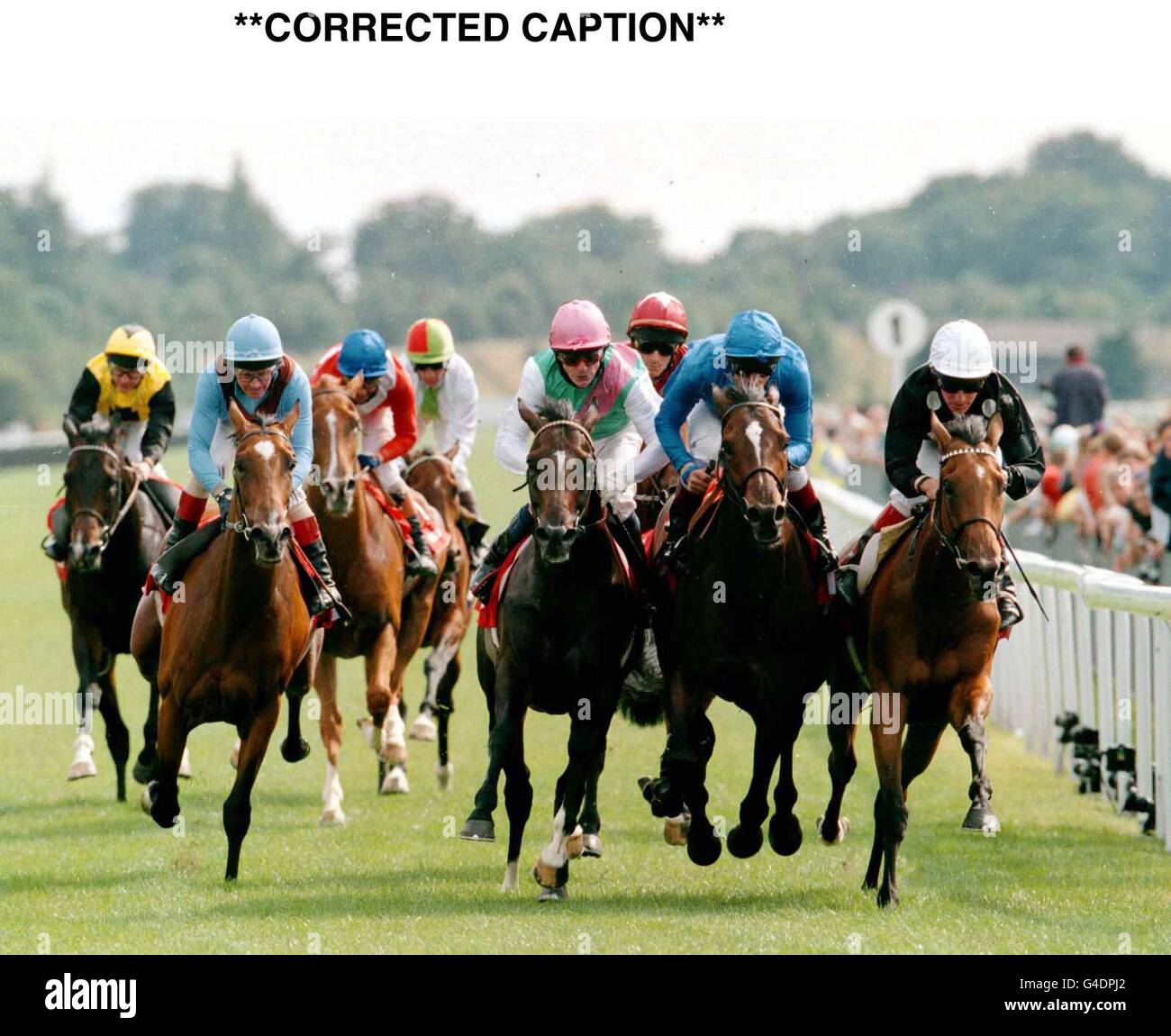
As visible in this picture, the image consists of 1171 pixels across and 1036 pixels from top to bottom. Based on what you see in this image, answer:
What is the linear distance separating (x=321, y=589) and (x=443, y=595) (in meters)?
3.38

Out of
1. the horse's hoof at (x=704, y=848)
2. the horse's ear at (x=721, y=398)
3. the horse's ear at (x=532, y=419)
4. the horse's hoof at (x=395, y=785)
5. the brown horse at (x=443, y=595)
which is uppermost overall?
the horse's ear at (x=721, y=398)

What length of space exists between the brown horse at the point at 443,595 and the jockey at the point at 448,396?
138 mm

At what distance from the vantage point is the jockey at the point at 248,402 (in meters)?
8.77

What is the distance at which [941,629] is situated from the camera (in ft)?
27.0

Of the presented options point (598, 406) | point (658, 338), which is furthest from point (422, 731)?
point (598, 406)

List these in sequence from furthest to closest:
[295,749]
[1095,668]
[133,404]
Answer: [133,404]
[1095,668]
[295,749]

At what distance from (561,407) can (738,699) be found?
1382 mm

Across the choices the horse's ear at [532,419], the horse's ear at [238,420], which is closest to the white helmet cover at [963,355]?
the horse's ear at [532,419]

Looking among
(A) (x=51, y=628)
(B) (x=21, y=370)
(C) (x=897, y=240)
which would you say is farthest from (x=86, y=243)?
(A) (x=51, y=628)

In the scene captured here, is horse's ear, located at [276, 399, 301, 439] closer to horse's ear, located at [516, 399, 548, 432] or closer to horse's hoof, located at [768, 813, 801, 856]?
horse's ear, located at [516, 399, 548, 432]

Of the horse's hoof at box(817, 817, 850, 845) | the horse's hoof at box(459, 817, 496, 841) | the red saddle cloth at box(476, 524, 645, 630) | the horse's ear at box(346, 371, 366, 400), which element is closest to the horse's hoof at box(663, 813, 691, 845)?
the horse's hoof at box(817, 817, 850, 845)

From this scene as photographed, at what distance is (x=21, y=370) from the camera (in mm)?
66188

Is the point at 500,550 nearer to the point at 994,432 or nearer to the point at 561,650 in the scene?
the point at 561,650

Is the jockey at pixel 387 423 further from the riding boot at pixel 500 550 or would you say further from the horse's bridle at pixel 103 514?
the riding boot at pixel 500 550
